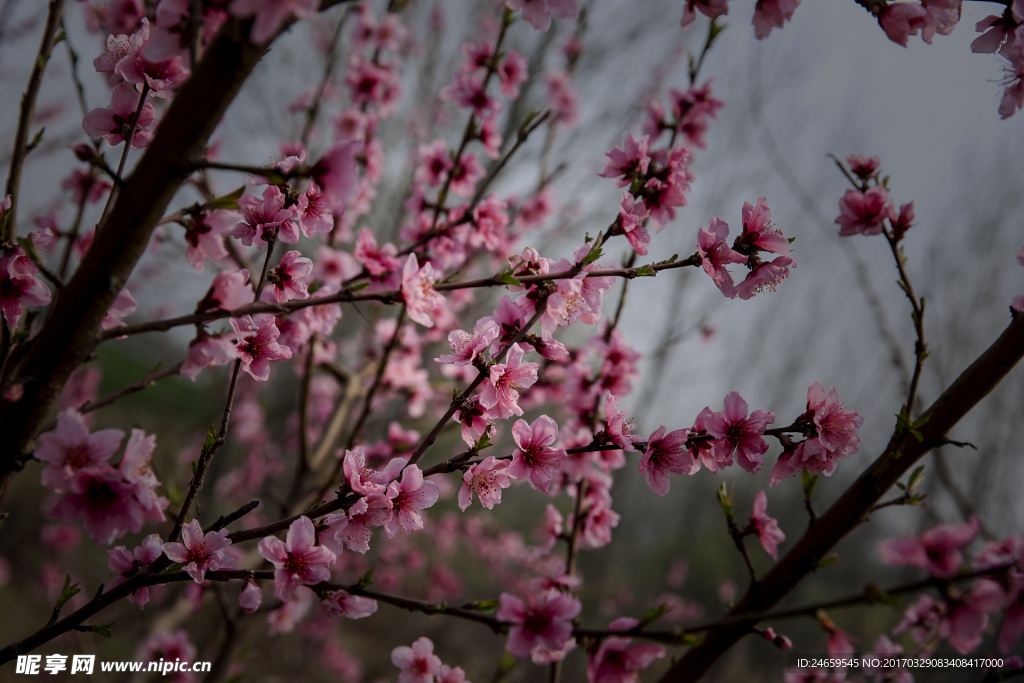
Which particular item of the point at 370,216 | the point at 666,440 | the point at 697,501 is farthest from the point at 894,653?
the point at 697,501

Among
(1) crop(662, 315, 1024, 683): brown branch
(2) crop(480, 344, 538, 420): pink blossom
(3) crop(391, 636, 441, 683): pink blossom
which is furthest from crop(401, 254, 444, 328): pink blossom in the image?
(1) crop(662, 315, 1024, 683): brown branch

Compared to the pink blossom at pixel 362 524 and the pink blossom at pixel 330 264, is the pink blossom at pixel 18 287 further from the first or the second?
the pink blossom at pixel 330 264

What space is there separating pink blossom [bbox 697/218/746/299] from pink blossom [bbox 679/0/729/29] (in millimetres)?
535

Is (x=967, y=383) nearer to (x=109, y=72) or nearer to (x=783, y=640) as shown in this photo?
(x=783, y=640)

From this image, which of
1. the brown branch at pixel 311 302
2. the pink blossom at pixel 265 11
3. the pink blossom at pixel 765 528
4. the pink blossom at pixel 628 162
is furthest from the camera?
the pink blossom at pixel 628 162

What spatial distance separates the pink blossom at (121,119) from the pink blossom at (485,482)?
1.19 m

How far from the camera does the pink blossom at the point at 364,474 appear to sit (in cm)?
115

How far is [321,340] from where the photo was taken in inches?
114

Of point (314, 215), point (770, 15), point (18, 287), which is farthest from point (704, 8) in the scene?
point (18, 287)

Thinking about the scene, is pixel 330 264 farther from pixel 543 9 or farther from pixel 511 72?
pixel 543 9

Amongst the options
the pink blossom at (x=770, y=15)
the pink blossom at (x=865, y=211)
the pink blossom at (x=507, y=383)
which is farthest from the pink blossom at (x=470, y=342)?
the pink blossom at (x=865, y=211)

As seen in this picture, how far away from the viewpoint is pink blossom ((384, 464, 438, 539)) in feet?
3.88

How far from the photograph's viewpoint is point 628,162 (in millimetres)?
1696

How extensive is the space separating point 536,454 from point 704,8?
4.10ft
